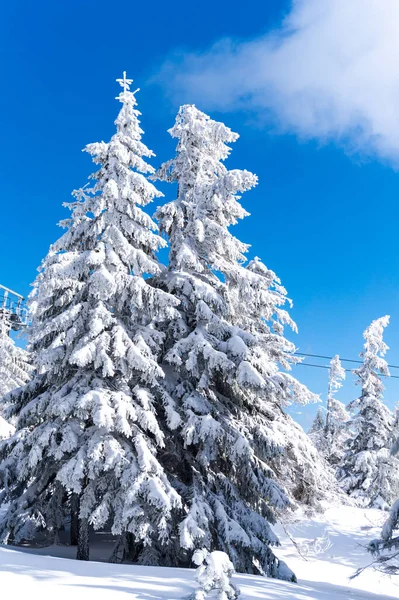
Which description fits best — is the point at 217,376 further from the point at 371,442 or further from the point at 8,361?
the point at 8,361

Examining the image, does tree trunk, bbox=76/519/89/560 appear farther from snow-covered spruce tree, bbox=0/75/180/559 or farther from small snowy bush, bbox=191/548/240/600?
small snowy bush, bbox=191/548/240/600

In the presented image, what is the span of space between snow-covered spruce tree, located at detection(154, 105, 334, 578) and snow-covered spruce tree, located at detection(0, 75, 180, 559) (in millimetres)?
879

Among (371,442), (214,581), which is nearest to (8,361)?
(371,442)

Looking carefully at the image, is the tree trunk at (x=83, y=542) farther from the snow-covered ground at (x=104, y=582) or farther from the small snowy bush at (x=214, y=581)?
the small snowy bush at (x=214, y=581)

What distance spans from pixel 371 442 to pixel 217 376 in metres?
15.4

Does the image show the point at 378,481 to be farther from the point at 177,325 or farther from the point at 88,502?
the point at 88,502

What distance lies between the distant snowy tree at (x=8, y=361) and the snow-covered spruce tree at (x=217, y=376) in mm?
17926

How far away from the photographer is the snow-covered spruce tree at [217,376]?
1208 cm

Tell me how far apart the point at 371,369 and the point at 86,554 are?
1932 centimetres

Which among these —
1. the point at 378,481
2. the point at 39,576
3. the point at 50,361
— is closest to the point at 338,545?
the point at 378,481

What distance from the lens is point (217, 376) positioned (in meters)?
14.0

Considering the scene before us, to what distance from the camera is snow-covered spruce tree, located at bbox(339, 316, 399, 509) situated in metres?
24.6

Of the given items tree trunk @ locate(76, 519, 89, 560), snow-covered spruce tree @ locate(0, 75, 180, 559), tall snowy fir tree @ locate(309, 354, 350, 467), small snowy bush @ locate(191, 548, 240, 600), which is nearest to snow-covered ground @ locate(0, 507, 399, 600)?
small snowy bush @ locate(191, 548, 240, 600)

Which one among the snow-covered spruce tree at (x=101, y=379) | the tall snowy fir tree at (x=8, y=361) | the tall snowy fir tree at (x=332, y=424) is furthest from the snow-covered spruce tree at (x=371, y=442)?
the tall snowy fir tree at (x=8, y=361)
